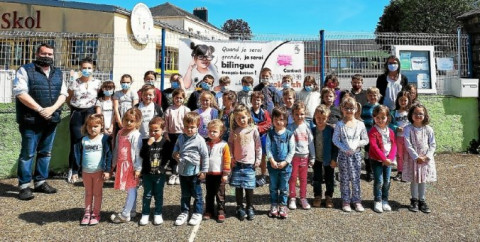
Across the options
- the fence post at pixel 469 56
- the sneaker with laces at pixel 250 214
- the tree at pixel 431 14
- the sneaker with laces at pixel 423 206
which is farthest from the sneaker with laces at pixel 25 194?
the tree at pixel 431 14

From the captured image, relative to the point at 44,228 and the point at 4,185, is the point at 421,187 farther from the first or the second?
the point at 4,185

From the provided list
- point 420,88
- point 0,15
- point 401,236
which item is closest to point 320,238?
point 401,236

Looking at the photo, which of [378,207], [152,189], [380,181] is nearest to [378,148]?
[380,181]

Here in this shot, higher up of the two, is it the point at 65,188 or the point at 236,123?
the point at 236,123

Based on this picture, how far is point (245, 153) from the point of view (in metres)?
4.09

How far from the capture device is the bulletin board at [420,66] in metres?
7.46

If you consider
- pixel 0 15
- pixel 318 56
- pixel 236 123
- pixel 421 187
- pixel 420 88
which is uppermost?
pixel 0 15

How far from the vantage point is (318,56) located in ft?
23.5

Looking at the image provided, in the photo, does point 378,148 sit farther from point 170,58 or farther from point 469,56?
point 469,56

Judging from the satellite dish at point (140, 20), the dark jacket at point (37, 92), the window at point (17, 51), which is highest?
the satellite dish at point (140, 20)

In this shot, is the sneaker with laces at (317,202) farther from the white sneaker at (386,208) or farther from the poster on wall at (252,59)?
the poster on wall at (252,59)

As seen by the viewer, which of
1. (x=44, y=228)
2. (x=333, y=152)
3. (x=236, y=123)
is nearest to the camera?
(x=44, y=228)

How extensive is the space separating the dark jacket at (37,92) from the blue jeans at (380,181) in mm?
4398

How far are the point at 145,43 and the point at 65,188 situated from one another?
3.46m
